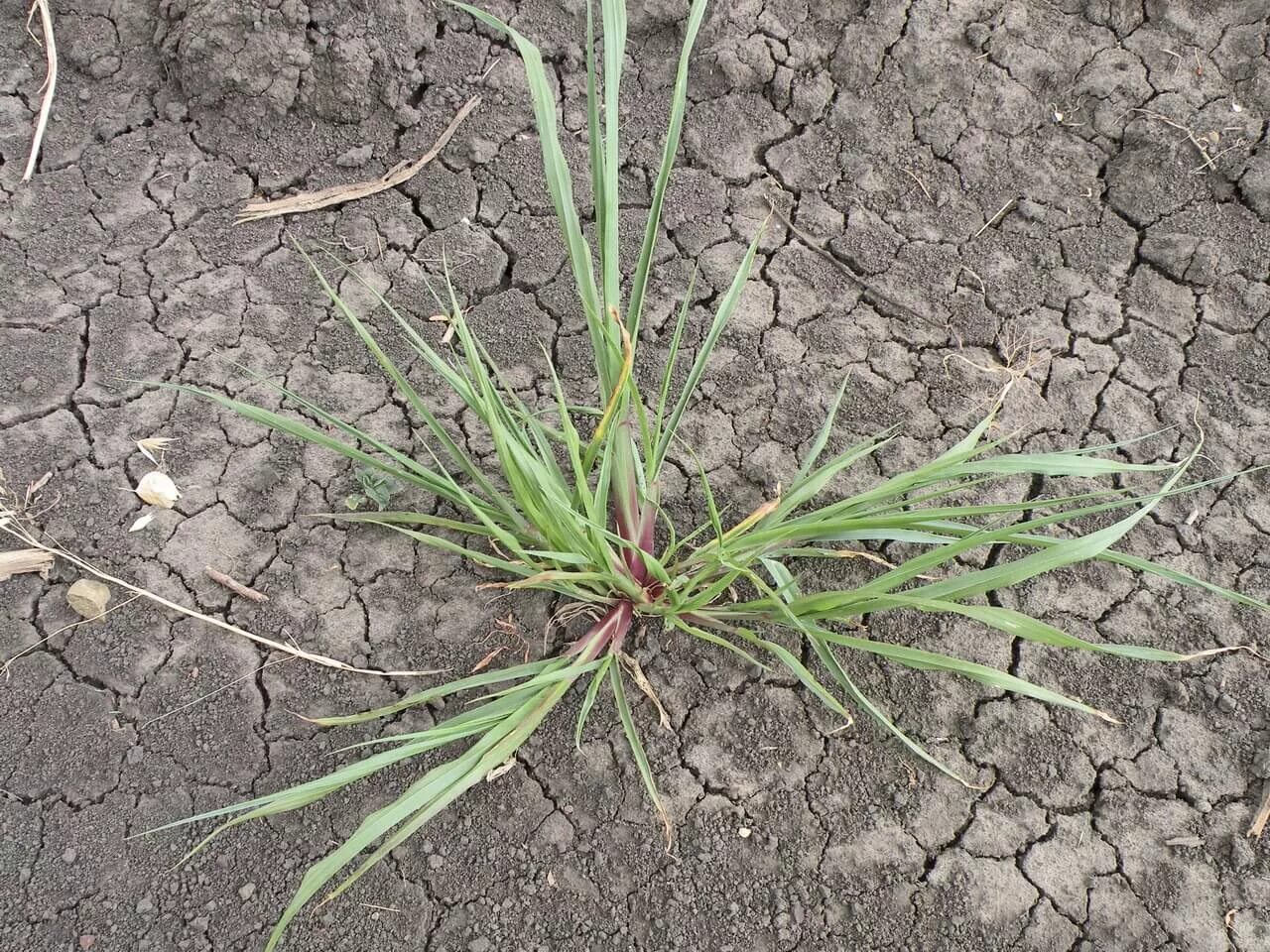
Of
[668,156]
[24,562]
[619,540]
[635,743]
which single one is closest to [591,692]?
[635,743]

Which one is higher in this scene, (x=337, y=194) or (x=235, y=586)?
(x=337, y=194)

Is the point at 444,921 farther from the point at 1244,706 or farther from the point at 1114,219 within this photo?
the point at 1114,219

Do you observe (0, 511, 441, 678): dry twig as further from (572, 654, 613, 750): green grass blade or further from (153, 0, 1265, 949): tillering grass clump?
(572, 654, 613, 750): green grass blade

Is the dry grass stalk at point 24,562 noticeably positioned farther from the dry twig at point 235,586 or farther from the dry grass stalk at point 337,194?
the dry grass stalk at point 337,194

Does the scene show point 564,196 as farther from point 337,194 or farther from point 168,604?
point 168,604

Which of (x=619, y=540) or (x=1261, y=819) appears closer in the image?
(x=619, y=540)

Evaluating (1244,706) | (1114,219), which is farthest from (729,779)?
(1114,219)

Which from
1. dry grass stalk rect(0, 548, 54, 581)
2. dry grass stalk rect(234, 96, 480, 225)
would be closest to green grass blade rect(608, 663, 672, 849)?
dry grass stalk rect(0, 548, 54, 581)
